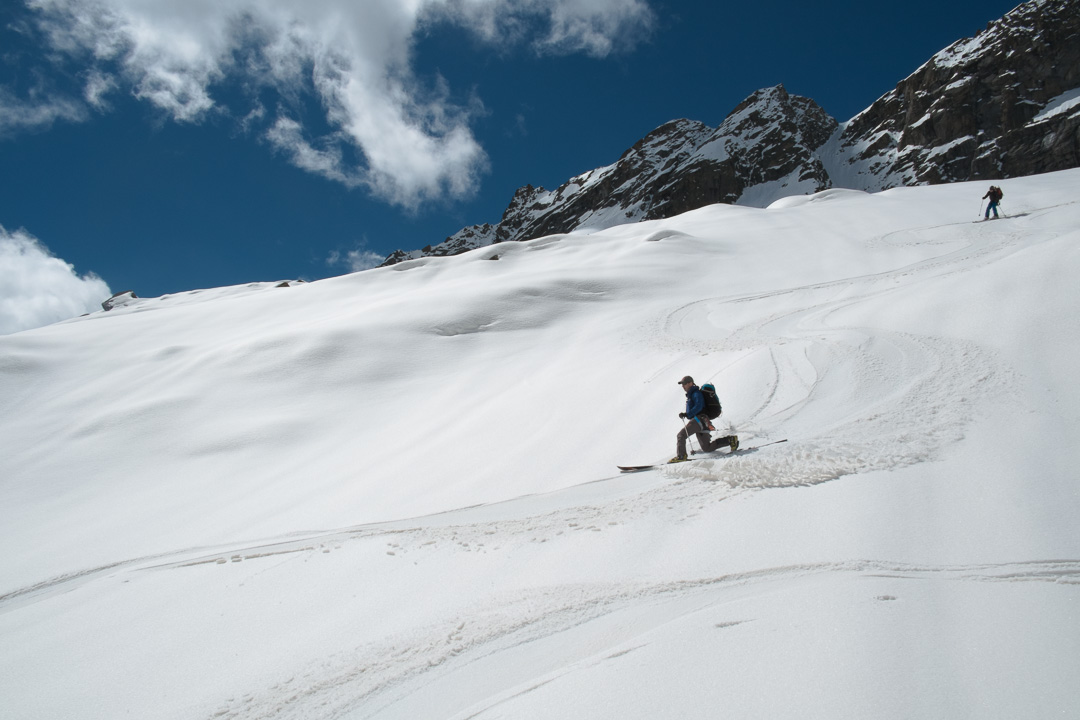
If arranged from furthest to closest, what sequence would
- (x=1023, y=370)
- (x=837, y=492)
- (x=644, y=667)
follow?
1. (x=1023, y=370)
2. (x=837, y=492)
3. (x=644, y=667)

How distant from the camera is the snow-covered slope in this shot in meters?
2.59

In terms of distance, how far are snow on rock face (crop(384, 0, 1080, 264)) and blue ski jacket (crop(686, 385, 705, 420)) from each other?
89.4 meters

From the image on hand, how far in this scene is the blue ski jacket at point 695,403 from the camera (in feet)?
18.9

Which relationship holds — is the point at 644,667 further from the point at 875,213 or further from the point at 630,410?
the point at 875,213

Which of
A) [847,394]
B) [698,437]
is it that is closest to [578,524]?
[698,437]

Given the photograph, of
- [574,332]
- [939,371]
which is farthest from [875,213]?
[939,371]

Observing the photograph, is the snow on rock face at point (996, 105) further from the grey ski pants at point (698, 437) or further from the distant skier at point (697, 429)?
the grey ski pants at point (698, 437)

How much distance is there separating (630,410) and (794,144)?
123 metres

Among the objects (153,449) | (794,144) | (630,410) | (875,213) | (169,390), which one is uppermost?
(794,144)

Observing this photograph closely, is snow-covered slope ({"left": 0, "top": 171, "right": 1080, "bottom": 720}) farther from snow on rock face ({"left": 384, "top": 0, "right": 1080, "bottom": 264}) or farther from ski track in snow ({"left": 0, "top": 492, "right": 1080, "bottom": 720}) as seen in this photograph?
snow on rock face ({"left": 384, "top": 0, "right": 1080, "bottom": 264})

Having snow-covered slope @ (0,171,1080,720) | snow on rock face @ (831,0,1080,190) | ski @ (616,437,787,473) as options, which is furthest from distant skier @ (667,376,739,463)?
snow on rock face @ (831,0,1080,190)

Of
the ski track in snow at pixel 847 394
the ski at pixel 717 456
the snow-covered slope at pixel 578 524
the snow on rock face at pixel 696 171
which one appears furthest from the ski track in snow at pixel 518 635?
the snow on rock face at pixel 696 171

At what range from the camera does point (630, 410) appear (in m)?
7.74

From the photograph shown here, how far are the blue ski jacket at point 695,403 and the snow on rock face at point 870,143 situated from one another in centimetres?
8937
